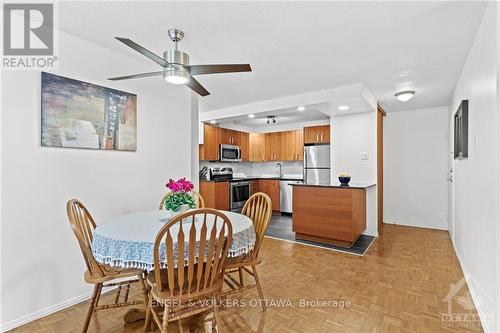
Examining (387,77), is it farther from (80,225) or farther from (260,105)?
(80,225)

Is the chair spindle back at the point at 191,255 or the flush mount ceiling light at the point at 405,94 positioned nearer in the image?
the chair spindle back at the point at 191,255

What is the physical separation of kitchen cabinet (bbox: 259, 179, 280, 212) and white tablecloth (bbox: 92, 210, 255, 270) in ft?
13.7

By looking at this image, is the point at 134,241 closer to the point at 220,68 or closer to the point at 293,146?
the point at 220,68

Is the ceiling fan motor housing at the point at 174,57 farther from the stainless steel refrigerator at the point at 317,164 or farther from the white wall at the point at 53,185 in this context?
the stainless steel refrigerator at the point at 317,164

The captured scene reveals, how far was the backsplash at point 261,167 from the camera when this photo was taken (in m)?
6.29

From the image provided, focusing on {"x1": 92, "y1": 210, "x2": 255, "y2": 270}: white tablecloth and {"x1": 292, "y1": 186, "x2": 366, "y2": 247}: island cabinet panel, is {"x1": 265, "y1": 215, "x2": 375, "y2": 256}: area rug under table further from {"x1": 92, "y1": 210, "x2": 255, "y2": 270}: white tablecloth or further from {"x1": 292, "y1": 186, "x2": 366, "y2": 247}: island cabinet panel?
{"x1": 92, "y1": 210, "x2": 255, "y2": 270}: white tablecloth

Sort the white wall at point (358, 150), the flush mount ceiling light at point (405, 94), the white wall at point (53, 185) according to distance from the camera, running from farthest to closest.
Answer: the white wall at point (358, 150), the flush mount ceiling light at point (405, 94), the white wall at point (53, 185)

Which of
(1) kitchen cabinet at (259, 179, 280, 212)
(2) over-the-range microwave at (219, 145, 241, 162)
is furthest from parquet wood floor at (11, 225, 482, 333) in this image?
(2) over-the-range microwave at (219, 145, 241, 162)

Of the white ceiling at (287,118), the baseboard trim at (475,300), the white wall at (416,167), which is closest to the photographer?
the baseboard trim at (475,300)

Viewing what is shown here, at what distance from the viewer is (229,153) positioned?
5883 millimetres

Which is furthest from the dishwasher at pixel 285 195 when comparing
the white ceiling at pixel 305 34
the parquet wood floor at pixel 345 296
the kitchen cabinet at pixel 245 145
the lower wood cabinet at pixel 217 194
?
the white ceiling at pixel 305 34

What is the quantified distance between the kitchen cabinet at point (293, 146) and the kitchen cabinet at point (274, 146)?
114 mm

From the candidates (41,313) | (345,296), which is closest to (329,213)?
(345,296)

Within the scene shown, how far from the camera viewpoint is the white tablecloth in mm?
1405
